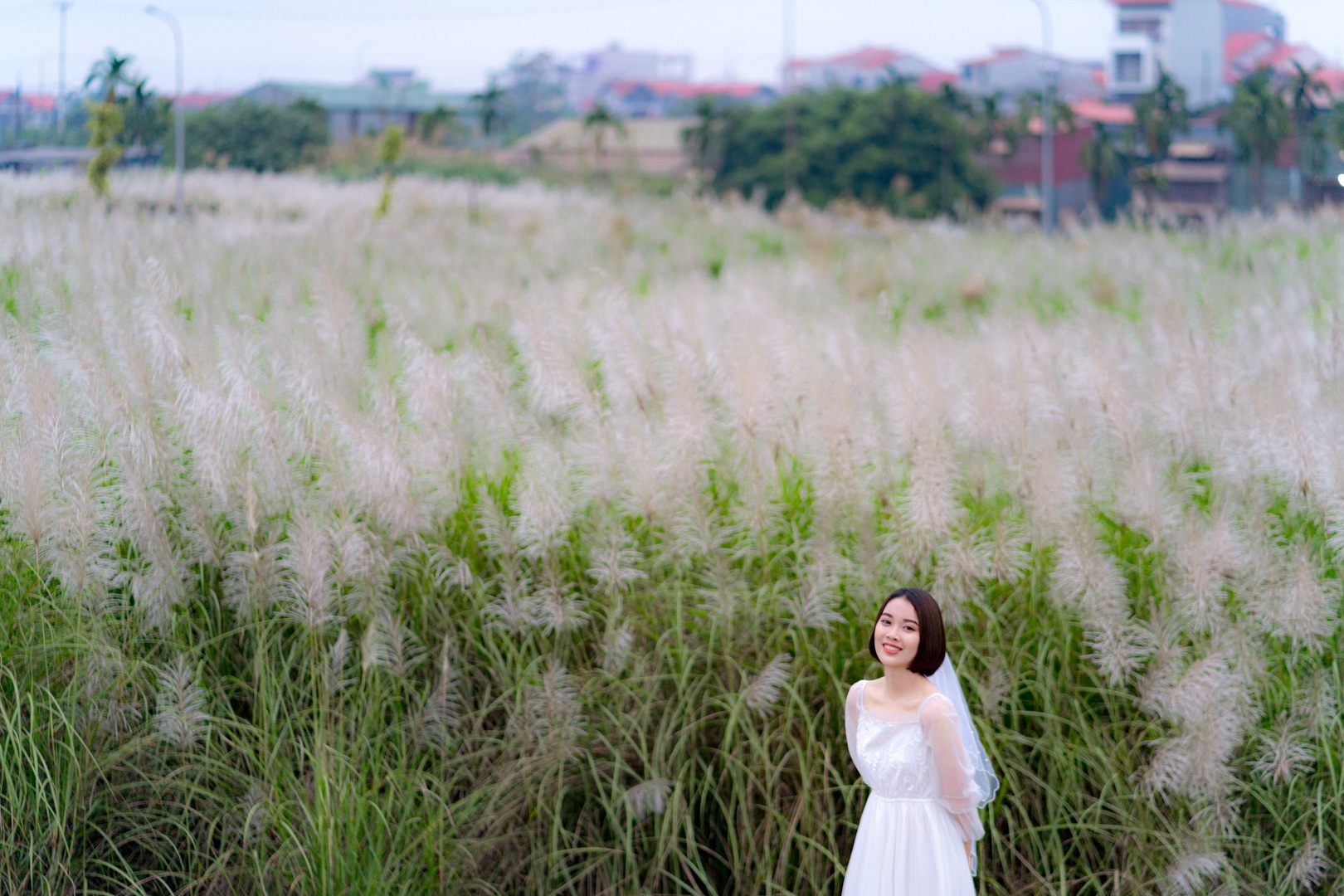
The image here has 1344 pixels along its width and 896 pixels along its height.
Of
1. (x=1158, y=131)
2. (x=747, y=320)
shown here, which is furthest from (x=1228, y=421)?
(x=1158, y=131)

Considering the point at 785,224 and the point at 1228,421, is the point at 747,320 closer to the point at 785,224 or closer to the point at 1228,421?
the point at 1228,421

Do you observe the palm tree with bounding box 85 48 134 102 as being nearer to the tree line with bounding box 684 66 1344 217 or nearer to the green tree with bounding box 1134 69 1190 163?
the tree line with bounding box 684 66 1344 217

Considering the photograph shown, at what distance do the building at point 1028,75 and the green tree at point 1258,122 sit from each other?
4.06ft

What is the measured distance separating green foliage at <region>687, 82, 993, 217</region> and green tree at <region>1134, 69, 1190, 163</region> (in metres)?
1.63

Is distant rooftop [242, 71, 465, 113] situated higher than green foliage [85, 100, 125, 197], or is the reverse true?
distant rooftop [242, 71, 465, 113]

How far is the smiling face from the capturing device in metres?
2.05

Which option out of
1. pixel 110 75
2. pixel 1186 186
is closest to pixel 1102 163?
pixel 1186 186

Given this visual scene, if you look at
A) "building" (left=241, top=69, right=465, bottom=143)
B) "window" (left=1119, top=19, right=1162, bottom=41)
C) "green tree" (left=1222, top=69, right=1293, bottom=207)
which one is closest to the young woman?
"building" (left=241, top=69, right=465, bottom=143)

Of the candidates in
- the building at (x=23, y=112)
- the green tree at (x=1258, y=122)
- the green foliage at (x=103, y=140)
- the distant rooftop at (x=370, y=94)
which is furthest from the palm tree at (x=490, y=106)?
the green tree at (x=1258, y=122)

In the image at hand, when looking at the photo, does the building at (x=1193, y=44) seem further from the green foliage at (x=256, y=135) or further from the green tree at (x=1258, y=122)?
the green foliage at (x=256, y=135)

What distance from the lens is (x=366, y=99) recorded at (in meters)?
9.82

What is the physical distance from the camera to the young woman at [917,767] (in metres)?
2.03

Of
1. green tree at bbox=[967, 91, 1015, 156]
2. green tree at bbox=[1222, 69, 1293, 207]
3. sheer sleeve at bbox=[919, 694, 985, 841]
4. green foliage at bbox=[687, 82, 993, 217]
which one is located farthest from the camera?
green foliage at bbox=[687, 82, 993, 217]

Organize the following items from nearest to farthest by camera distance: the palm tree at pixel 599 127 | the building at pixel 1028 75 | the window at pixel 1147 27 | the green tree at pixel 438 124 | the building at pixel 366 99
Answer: the building at pixel 366 99
the green tree at pixel 438 124
the window at pixel 1147 27
the building at pixel 1028 75
the palm tree at pixel 599 127
